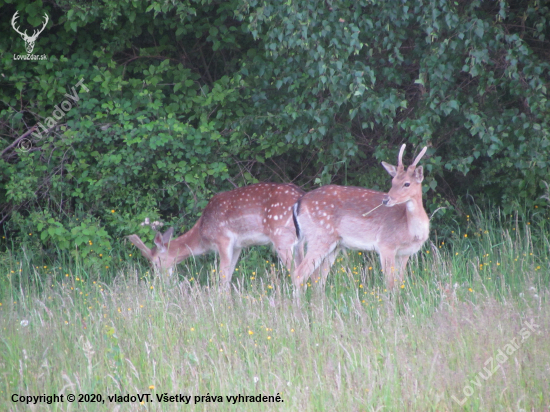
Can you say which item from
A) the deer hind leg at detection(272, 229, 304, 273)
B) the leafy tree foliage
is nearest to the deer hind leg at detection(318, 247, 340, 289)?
the deer hind leg at detection(272, 229, 304, 273)

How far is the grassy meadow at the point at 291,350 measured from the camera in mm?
3662

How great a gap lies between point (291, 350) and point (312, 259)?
7.69ft

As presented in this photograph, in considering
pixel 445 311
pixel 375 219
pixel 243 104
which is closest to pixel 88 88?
pixel 243 104

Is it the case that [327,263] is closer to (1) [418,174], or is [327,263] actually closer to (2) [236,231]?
(2) [236,231]

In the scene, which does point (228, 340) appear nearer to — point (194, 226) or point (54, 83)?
point (194, 226)

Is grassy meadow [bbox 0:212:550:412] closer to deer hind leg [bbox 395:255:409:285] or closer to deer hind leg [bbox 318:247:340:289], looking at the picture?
deer hind leg [bbox 395:255:409:285]

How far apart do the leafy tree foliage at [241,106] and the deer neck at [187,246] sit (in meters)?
0.47

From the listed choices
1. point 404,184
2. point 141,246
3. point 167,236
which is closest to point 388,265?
point 404,184

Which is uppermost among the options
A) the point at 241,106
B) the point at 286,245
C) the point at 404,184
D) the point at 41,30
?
the point at 41,30

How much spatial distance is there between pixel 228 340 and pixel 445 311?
150 cm

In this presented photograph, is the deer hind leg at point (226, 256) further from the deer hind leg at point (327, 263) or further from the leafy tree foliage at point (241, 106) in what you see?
the deer hind leg at point (327, 263)

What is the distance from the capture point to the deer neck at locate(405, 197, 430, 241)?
6.32 meters

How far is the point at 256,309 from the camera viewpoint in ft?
16.3

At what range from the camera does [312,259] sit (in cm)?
666
